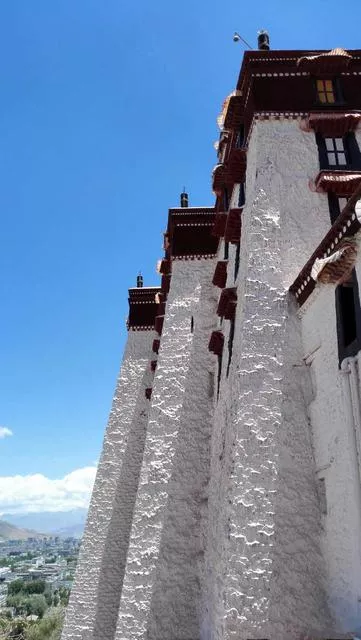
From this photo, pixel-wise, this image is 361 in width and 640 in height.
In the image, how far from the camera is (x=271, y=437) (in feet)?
19.1

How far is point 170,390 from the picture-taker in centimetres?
1005

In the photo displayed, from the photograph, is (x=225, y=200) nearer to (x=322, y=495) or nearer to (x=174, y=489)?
(x=174, y=489)

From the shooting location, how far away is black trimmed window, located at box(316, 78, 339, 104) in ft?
26.9

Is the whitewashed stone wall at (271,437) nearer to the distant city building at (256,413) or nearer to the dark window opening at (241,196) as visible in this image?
the distant city building at (256,413)

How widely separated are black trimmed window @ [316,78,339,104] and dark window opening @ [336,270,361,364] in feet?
13.6

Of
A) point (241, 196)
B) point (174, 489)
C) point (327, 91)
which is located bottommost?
point (174, 489)

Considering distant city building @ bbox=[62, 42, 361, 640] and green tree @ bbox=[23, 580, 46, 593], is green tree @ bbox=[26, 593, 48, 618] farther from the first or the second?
distant city building @ bbox=[62, 42, 361, 640]

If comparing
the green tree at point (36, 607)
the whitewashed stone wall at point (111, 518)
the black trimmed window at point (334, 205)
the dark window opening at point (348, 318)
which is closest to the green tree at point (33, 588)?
the green tree at point (36, 607)

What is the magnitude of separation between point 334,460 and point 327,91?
593cm

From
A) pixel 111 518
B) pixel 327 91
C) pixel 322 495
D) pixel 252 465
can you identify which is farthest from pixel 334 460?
pixel 111 518

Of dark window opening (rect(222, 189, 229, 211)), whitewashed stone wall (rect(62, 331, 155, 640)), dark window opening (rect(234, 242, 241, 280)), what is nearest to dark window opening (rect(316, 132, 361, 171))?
dark window opening (rect(234, 242, 241, 280))

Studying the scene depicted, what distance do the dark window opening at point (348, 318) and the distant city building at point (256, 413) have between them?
0.02m

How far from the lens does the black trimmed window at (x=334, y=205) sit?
7304mm

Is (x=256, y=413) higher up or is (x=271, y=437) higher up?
(x=256, y=413)
